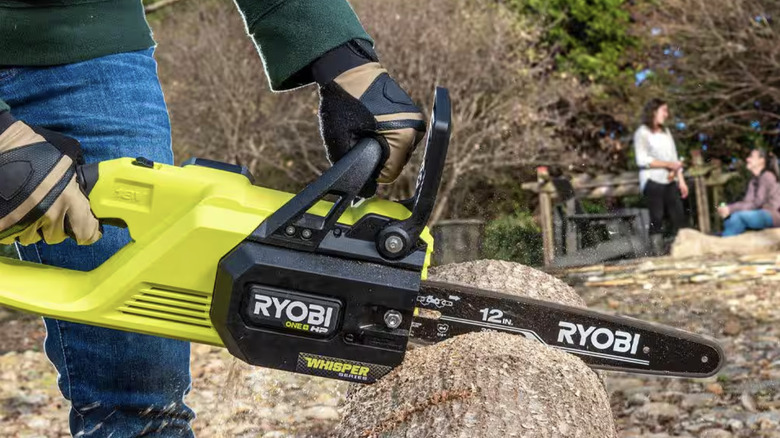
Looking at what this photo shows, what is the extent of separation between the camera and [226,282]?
1906 millimetres

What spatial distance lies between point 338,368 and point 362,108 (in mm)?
545

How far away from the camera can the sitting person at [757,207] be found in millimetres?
10031

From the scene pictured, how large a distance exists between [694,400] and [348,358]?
3320 mm

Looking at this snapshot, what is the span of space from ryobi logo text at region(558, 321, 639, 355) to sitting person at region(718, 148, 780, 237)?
8345mm

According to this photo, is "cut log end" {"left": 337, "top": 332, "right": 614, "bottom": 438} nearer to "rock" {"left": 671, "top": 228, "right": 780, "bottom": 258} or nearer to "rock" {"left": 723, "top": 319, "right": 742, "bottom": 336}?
"rock" {"left": 723, "top": 319, "right": 742, "bottom": 336}

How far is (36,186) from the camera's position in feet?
5.81

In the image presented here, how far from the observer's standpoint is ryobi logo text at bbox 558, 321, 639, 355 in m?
2.31

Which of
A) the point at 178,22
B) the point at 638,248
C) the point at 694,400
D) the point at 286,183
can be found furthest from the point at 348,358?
the point at 178,22

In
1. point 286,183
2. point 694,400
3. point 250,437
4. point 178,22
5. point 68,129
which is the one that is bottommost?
point 286,183

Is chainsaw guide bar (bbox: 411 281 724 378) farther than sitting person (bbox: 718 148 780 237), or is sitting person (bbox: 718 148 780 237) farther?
sitting person (bbox: 718 148 780 237)

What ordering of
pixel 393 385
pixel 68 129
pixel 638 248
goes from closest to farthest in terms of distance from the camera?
pixel 68 129, pixel 393 385, pixel 638 248

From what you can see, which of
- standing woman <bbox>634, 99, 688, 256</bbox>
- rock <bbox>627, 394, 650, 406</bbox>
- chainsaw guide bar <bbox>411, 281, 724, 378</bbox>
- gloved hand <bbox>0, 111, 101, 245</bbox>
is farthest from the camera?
standing woman <bbox>634, 99, 688, 256</bbox>

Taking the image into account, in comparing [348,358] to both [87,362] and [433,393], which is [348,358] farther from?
[87,362]

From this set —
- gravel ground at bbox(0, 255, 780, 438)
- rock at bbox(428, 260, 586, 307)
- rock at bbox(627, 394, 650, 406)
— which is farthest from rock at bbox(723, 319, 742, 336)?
rock at bbox(428, 260, 586, 307)
